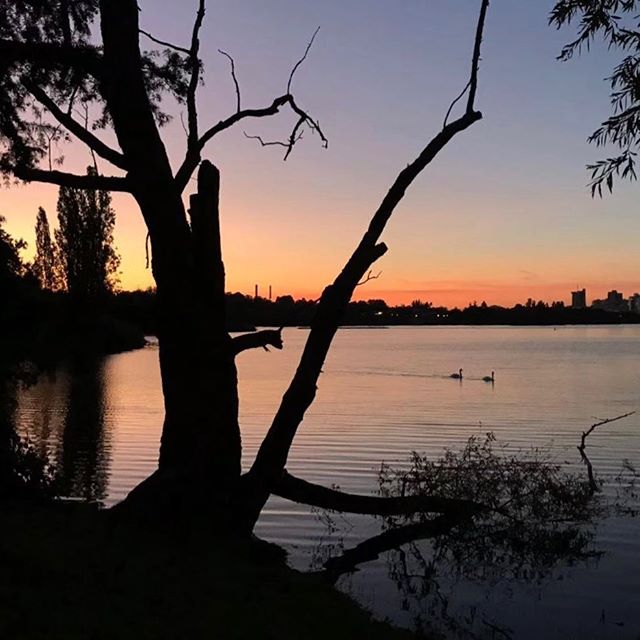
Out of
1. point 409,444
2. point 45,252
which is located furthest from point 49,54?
point 45,252

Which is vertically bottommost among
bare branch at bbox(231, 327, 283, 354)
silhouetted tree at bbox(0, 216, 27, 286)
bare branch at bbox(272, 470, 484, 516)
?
bare branch at bbox(272, 470, 484, 516)

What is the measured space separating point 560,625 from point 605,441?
55.7 ft

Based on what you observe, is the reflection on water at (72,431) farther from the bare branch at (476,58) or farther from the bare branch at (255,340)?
the bare branch at (476,58)

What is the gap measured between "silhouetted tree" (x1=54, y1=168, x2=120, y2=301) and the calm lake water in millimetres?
13153

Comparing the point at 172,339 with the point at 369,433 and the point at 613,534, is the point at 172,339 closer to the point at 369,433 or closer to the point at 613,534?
the point at 613,534

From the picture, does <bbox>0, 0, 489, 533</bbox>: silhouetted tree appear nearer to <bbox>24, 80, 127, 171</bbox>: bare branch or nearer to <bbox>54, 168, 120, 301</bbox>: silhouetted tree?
<bbox>24, 80, 127, 171</bbox>: bare branch

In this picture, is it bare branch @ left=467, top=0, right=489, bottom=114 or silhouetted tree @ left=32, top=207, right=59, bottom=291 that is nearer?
bare branch @ left=467, top=0, right=489, bottom=114

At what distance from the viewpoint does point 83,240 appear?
74312mm

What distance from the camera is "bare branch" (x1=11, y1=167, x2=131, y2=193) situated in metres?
8.98

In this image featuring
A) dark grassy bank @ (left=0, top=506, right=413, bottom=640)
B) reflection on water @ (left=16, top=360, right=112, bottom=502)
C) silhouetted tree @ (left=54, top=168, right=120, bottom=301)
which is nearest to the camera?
dark grassy bank @ (left=0, top=506, right=413, bottom=640)

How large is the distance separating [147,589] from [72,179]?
4863mm

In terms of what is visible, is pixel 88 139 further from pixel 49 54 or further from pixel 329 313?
pixel 329 313

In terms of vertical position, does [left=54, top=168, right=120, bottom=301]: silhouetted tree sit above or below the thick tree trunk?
above

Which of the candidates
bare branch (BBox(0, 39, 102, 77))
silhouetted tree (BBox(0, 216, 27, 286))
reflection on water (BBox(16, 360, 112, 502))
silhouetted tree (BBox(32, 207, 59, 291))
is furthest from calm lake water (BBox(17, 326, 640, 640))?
silhouetted tree (BBox(32, 207, 59, 291))
